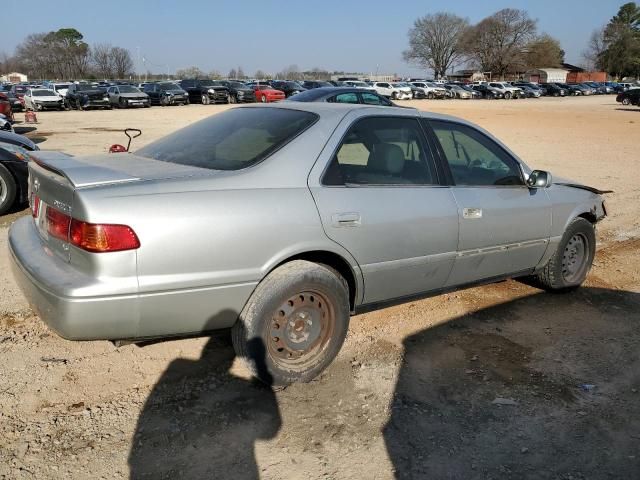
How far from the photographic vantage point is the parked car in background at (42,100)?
32750 mm

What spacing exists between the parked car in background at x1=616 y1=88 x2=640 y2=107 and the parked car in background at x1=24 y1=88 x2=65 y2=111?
129 feet

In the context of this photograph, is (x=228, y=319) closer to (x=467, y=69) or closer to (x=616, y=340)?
(x=616, y=340)

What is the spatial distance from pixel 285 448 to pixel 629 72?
117303mm

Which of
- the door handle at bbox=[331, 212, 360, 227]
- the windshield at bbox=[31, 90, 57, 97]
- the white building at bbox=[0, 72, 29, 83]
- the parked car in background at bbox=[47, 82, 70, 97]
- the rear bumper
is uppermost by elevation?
the white building at bbox=[0, 72, 29, 83]

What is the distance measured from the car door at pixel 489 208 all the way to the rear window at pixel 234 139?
1121 mm

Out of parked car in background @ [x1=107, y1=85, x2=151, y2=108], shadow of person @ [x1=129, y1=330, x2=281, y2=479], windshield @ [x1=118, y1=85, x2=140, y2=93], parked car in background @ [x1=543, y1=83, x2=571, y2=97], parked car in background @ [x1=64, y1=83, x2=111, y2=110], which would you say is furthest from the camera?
parked car in background @ [x1=543, y1=83, x2=571, y2=97]

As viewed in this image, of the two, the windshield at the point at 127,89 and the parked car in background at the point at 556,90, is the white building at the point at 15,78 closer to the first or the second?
the windshield at the point at 127,89

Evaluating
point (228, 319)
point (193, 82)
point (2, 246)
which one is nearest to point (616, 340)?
point (228, 319)

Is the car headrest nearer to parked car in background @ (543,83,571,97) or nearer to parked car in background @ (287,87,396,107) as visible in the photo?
parked car in background @ (287,87,396,107)

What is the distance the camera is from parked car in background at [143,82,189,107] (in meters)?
37.0

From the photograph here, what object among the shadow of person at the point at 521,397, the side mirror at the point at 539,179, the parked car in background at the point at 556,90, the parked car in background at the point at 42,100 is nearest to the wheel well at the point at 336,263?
the shadow of person at the point at 521,397

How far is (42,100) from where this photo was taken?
3300cm

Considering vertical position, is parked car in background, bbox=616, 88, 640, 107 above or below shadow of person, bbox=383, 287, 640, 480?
above

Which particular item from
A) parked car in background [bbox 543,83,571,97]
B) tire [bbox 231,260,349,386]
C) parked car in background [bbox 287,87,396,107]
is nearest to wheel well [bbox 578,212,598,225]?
tire [bbox 231,260,349,386]
